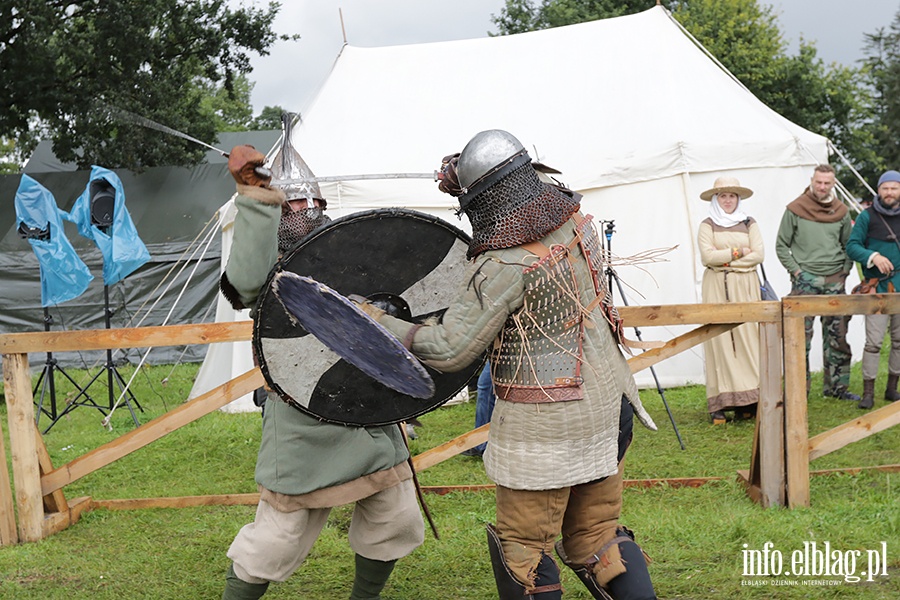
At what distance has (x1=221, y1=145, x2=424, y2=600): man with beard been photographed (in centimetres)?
257

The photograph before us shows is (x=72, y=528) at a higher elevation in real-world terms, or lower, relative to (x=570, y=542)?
lower

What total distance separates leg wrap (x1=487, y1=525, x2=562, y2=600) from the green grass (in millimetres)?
856

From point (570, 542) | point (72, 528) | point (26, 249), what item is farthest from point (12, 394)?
point (26, 249)

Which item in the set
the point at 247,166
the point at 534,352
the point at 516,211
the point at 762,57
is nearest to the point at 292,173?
the point at 247,166

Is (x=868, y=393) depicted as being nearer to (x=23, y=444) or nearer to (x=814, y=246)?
(x=814, y=246)

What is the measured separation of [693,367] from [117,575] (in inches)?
214

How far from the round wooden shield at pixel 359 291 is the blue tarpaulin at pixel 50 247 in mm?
5733

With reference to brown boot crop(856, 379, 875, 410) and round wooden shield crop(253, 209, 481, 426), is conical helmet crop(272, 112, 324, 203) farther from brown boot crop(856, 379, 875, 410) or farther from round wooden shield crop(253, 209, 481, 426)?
brown boot crop(856, 379, 875, 410)

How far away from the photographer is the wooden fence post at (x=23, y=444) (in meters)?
4.10

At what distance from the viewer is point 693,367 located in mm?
8000

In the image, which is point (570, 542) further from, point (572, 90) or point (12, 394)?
point (572, 90)

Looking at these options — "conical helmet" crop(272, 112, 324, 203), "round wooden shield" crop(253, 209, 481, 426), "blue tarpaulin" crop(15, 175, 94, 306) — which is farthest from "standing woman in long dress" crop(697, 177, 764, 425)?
"blue tarpaulin" crop(15, 175, 94, 306)

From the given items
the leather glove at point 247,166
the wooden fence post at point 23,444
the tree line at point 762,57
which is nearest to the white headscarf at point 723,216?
the wooden fence post at point 23,444

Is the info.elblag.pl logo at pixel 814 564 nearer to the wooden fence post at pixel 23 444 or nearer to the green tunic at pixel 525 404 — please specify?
the green tunic at pixel 525 404
